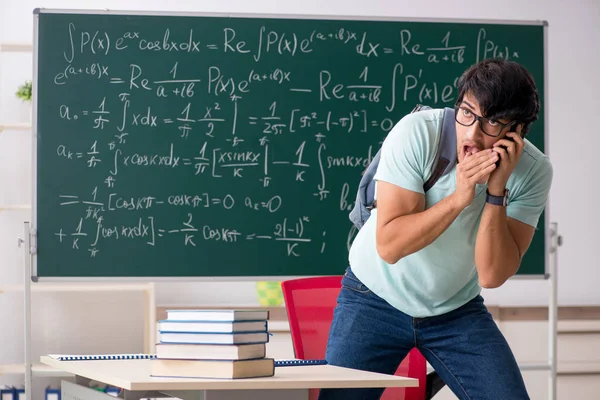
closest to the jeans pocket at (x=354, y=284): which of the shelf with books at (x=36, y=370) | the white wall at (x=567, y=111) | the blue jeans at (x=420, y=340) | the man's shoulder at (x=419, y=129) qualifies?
the blue jeans at (x=420, y=340)

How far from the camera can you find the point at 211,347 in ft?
5.03

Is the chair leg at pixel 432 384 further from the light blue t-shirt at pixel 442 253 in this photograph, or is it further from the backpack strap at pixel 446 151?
the backpack strap at pixel 446 151

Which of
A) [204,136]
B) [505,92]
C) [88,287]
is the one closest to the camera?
[505,92]

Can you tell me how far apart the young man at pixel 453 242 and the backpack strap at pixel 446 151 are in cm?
2

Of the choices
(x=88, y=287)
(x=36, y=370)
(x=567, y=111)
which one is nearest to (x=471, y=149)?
(x=36, y=370)

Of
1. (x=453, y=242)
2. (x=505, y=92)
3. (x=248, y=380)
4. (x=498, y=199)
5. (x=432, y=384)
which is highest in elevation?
(x=505, y=92)

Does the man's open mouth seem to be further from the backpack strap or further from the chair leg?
the chair leg

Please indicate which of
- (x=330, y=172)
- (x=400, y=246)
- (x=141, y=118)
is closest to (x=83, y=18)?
(x=141, y=118)

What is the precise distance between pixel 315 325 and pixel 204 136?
117cm

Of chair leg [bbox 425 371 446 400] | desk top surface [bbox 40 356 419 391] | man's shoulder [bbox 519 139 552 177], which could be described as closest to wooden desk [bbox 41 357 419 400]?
desk top surface [bbox 40 356 419 391]

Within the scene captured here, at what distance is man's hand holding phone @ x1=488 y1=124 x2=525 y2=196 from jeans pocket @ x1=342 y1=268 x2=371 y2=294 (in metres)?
0.45

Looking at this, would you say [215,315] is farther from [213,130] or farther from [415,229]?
[213,130]

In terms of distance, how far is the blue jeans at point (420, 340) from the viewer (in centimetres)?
211

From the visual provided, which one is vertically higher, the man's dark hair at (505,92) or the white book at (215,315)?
the man's dark hair at (505,92)
